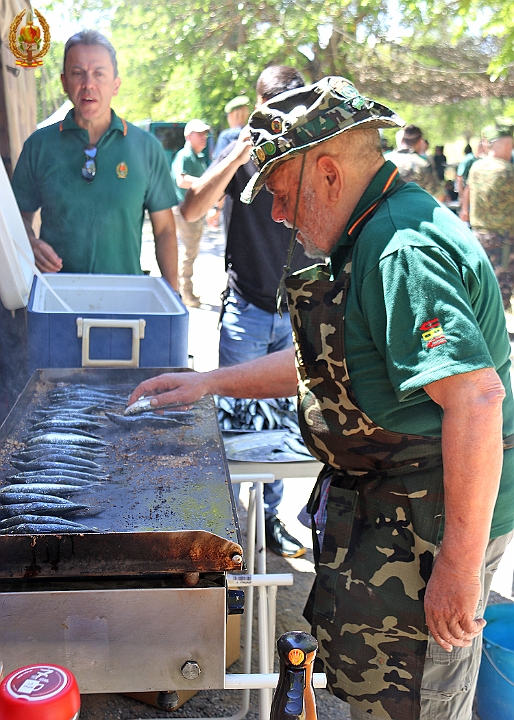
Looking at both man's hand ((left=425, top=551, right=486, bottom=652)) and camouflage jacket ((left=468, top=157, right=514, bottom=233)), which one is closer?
man's hand ((left=425, top=551, right=486, bottom=652))

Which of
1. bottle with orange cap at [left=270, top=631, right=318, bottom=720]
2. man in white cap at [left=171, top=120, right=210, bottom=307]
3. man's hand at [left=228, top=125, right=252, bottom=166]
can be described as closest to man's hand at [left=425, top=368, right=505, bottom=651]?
bottle with orange cap at [left=270, top=631, right=318, bottom=720]

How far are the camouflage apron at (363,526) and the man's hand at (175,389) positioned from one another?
29.0 inches

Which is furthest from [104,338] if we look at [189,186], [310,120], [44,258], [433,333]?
[189,186]

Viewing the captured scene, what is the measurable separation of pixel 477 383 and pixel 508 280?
9.12 metres

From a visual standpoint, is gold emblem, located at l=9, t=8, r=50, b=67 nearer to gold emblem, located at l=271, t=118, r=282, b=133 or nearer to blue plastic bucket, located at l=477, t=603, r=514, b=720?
gold emblem, located at l=271, t=118, r=282, b=133

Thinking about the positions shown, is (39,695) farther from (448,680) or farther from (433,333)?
(448,680)

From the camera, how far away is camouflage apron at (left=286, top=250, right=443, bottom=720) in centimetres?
194

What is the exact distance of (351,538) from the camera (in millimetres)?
2057

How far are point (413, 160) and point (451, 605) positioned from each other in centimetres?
973

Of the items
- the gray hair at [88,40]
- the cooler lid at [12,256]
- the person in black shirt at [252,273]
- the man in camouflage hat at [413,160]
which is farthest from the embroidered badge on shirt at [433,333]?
the man in camouflage hat at [413,160]

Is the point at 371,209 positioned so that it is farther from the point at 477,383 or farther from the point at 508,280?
the point at 508,280

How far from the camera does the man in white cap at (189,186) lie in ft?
35.1

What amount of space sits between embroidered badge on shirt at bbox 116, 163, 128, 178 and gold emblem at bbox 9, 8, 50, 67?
0.89 metres

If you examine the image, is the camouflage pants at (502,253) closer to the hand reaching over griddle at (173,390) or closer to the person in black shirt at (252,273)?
the person in black shirt at (252,273)
